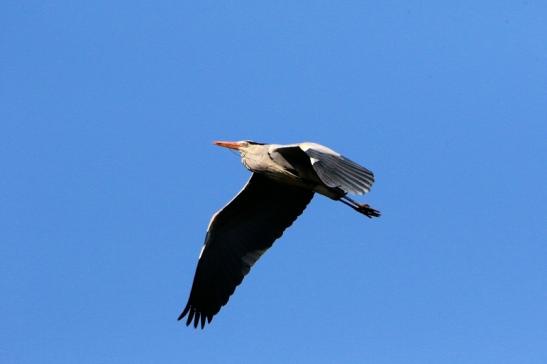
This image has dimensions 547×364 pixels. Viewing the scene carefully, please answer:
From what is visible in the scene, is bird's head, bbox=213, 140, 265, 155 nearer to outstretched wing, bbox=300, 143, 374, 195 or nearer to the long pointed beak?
the long pointed beak

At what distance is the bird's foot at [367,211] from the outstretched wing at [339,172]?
1553 millimetres

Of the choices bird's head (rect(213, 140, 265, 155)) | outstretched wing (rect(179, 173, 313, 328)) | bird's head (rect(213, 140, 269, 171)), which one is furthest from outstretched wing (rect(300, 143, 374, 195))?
outstretched wing (rect(179, 173, 313, 328))

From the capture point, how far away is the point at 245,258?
545 inches

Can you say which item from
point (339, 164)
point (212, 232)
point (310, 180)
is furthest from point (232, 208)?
point (339, 164)

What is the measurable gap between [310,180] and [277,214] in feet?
3.47

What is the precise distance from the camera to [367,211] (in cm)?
1326

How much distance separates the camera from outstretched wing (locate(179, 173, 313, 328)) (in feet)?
44.8

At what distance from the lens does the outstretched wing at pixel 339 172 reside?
11.1 meters

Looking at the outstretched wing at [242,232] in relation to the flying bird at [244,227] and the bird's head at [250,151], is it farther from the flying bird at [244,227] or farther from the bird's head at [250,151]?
the bird's head at [250,151]

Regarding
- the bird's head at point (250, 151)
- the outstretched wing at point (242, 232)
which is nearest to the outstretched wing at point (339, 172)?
the bird's head at point (250, 151)

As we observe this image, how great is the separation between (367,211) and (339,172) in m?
2.02

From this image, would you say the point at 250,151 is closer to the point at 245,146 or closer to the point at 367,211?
the point at 245,146

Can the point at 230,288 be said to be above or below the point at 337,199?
below

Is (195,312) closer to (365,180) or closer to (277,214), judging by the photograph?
(277,214)
